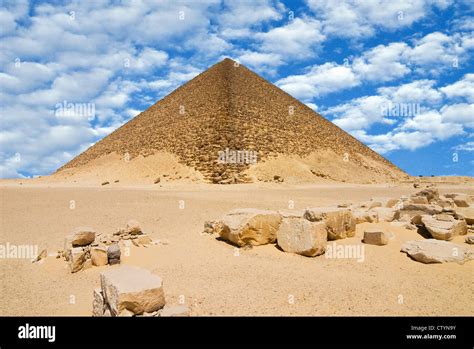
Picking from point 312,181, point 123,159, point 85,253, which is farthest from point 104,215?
point 123,159

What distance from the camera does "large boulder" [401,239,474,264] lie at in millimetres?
5642

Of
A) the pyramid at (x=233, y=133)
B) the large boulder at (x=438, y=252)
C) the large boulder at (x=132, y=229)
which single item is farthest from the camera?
the pyramid at (x=233, y=133)

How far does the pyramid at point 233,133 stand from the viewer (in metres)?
31.0

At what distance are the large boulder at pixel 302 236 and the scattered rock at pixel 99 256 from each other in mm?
2776

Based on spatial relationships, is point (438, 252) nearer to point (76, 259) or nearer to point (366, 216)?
point (366, 216)

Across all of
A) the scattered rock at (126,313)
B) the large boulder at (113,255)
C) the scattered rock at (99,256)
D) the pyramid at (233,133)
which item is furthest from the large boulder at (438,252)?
the pyramid at (233,133)

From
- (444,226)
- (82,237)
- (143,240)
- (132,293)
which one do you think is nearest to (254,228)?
(143,240)

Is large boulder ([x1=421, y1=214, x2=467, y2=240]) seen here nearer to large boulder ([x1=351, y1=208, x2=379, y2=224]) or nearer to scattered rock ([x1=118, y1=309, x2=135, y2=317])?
large boulder ([x1=351, y1=208, x2=379, y2=224])

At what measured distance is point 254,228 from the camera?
20.8 ft

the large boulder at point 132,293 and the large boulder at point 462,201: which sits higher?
the large boulder at point 462,201

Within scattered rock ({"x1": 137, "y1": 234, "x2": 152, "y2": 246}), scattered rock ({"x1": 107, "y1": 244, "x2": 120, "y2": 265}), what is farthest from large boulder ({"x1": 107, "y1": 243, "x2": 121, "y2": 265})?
scattered rock ({"x1": 137, "y1": 234, "x2": 152, "y2": 246})

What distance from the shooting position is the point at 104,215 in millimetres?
10031

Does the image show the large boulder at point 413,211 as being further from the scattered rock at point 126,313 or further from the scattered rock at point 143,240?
the scattered rock at point 126,313

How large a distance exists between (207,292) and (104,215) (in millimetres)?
6438
